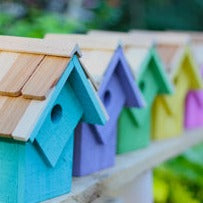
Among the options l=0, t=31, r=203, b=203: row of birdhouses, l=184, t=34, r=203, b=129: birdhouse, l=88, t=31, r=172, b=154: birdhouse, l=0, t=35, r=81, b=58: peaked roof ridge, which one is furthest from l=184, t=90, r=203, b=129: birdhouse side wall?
l=0, t=35, r=81, b=58: peaked roof ridge

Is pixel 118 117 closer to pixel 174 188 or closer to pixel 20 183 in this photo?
pixel 20 183

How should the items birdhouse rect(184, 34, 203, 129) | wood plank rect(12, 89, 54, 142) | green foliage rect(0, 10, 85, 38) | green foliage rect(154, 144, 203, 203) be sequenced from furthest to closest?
green foliage rect(154, 144, 203, 203), green foliage rect(0, 10, 85, 38), birdhouse rect(184, 34, 203, 129), wood plank rect(12, 89, 54, 142)

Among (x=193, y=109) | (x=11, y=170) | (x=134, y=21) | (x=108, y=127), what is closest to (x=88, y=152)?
(x=108, y=127)

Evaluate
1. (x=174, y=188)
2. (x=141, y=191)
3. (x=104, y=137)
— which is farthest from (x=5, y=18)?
(x=104, y=137)

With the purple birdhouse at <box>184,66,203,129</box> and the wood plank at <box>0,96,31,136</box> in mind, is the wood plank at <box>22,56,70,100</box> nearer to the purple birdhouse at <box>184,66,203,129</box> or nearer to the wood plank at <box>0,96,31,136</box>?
the wood plank at <box>0,96,31,136</box>

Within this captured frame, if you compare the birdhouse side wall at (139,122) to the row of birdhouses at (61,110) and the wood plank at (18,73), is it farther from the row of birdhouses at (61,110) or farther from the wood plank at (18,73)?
the wood plank at (18,73)

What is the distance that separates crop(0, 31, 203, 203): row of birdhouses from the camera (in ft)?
4.12

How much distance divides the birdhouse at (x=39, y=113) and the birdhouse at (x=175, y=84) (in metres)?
0.75

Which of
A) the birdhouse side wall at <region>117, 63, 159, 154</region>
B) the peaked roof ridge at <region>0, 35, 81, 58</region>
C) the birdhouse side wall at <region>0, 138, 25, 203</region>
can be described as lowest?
the birdhouse side wall at <region>0, 138, 25, 203</region>

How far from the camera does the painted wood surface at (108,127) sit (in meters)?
1.56

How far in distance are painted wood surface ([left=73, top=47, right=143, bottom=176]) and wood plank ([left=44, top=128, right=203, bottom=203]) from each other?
0.09 feet

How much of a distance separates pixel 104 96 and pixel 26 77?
408 millimetres

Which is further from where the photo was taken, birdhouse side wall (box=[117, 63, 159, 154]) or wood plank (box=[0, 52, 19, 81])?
birdhouse side wall (box=[117, 63, 159, 154])

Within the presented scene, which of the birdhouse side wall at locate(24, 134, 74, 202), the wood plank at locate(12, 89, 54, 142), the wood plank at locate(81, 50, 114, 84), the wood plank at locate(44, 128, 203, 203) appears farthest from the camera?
the wood plank at locate(81, 50, 114, 84)
